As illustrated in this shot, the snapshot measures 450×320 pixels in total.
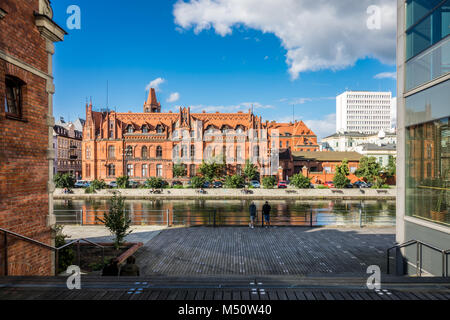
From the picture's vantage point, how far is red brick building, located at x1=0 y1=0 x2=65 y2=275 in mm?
6262

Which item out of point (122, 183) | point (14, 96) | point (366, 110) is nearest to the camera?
point (14, 96)

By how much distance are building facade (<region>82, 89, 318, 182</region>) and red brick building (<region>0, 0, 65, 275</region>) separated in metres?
44.5

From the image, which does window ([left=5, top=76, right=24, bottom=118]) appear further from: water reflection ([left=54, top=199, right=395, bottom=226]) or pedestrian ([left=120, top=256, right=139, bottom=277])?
water reflection ([left=54, top=199, right=395, bottom=226])

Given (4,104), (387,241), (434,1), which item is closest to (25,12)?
(4,104)

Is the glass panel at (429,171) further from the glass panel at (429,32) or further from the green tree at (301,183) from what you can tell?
the green tree at (301,183)

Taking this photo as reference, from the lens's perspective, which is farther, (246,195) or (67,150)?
(67,150)

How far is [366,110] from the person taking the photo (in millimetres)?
137000

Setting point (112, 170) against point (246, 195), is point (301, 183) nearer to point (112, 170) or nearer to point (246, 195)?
point (246, 195)

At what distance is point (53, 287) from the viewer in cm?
459

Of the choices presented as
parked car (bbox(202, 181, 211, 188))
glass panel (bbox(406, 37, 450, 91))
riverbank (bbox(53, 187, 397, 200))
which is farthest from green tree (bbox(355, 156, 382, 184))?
glass panel (bbox(406, 37, 450, 91))

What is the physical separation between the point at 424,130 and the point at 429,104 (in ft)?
2.51

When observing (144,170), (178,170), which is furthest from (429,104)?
(144,170)

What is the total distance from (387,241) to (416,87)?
7.38 m

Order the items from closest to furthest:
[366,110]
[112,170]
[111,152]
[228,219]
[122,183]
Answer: [228,219], [122,183], [112,170], [111,152], [366,110]
